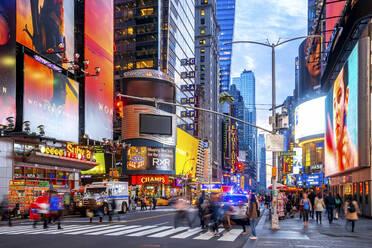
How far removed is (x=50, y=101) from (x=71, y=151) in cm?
703

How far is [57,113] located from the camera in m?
43.0

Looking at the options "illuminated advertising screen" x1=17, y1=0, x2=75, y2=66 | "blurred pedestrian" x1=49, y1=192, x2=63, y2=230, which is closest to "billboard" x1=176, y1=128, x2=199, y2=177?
"illuminated advertising screen" x1=17, y1=0, x2=75, y2=66

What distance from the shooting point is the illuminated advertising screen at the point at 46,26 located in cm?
3916

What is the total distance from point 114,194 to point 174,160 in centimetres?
4864

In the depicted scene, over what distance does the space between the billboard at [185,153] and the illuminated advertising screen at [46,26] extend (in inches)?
1937

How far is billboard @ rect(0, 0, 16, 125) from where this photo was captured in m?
34.7

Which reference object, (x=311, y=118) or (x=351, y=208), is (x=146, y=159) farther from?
(x=351, y=208)

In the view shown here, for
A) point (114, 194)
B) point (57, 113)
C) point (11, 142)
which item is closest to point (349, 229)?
point (114, 194)

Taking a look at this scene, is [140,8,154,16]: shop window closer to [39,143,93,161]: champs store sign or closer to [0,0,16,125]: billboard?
[39,143,93,161]: champs store sign

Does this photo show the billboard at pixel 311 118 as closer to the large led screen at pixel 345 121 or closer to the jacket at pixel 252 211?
the large led screen at pixel 345 121

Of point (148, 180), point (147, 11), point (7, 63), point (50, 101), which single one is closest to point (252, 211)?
point (7, 63)

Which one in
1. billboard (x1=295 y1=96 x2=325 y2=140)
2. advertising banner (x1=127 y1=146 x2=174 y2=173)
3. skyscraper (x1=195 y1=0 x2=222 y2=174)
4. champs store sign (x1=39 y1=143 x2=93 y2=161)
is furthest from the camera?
skyscraper (x1=195 y1=0 x2=222 y2=174)

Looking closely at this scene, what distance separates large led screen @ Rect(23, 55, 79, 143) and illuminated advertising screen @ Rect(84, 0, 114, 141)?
15.8 ft

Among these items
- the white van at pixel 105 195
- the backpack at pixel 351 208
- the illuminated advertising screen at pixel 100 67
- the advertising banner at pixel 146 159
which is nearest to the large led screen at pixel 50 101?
the illuminated advertising screen at pixel 100 67
